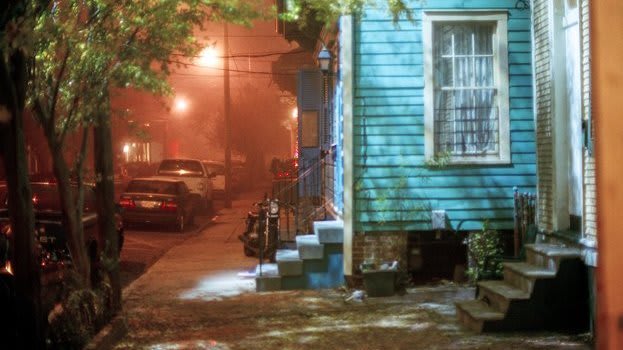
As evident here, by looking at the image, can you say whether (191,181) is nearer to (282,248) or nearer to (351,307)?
(282,248)

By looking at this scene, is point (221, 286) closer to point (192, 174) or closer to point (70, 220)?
point (70, 220)

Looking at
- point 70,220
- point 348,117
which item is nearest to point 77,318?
point 70,220

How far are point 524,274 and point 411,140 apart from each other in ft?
11.0

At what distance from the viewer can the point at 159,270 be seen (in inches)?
549

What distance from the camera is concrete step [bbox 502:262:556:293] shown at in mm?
7660

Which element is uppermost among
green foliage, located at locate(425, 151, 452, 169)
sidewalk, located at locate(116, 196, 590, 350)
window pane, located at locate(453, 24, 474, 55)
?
window pane, located at locate(453, 24, 474, 55)

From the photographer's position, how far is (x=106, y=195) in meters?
9.16

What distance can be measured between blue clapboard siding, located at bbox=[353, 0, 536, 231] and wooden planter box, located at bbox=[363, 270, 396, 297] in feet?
2.61

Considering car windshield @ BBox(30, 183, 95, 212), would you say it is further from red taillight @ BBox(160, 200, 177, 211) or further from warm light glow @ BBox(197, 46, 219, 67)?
red taillight @ BBox(160, 200, 177, 211)

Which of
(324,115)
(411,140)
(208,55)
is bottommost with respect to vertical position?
(411,140)

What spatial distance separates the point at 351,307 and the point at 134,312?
2836mm

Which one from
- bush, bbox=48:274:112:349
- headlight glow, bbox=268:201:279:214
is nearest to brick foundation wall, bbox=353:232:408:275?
headlight glow, bbox=268:201:279:214

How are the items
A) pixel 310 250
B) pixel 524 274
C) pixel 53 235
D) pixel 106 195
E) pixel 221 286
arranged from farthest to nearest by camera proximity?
1. pixel 221 286
2. pixel 53 235
3. pixel 310 250
4. pixel 106 195
5. pixel 524 274

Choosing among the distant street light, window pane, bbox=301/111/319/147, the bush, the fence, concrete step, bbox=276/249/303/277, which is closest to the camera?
the bush
